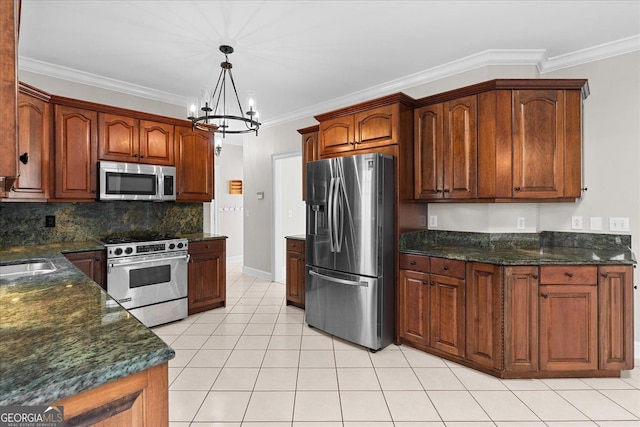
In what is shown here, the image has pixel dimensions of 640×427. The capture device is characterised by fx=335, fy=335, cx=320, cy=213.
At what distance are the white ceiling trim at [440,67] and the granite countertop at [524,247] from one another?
159cm

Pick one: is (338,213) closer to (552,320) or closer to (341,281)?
(341,281)

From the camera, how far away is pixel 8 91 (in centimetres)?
74

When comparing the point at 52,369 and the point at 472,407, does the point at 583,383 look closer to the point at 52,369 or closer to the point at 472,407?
the point at 472,407

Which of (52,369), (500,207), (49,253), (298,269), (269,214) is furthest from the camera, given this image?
(269,214)

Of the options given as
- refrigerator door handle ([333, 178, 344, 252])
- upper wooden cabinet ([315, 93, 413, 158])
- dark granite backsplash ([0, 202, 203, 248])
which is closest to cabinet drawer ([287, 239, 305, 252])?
refrigerator door handle ([333, 178, 344, 252])

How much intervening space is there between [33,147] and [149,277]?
157cm

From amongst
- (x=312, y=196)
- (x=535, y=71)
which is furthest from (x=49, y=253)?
(x=535, y=71)

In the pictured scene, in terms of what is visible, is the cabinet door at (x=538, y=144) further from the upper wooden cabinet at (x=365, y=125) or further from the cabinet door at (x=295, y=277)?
the cabinet door at (x=295, y=277)

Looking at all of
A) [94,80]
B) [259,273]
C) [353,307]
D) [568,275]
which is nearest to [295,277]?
[353,307]

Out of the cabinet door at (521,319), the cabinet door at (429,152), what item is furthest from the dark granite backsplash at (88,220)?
the cabinet door at (521,319)

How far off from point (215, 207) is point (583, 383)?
6.34 metres

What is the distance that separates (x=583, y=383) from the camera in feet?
7.98

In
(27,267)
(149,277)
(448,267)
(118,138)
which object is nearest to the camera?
(27,267)

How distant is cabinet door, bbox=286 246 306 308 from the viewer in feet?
13.4
